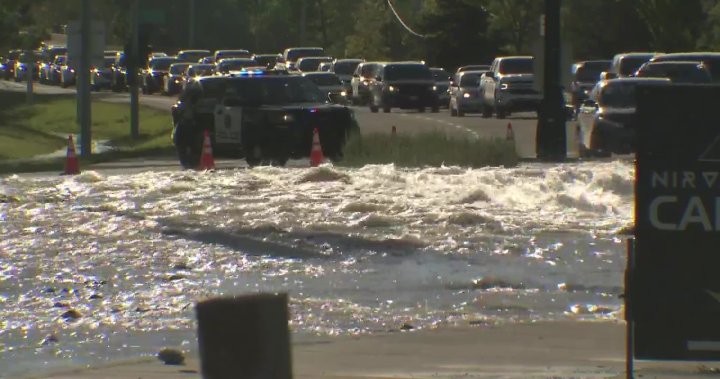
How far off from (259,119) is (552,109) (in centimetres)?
516

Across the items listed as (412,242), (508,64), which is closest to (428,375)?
(412,242)

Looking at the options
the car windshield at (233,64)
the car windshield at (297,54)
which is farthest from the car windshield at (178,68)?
the car windshield at (297,54)

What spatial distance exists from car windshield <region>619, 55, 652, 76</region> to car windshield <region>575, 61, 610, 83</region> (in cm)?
777

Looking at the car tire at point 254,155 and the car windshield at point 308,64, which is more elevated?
the car windshield at point 308,64

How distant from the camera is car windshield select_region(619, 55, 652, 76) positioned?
1449 inches

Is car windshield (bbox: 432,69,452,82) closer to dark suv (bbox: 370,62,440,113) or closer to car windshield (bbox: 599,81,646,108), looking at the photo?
dark suv (bbox: 370,62,440,113)

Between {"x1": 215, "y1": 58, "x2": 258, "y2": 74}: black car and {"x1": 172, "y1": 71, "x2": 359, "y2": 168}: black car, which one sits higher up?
{"x1": 215, "y1": 58, "x2": 258, "y2": 74}: black car

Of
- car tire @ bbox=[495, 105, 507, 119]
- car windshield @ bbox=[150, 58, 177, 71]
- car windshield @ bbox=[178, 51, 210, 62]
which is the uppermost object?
car windshield @ bbox=[178, 51, 210, 62]

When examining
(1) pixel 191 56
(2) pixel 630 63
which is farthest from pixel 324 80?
(1) pixel 191 56

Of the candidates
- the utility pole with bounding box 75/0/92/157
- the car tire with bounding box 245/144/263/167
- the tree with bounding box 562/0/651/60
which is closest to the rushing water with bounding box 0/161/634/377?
the car tire with bounding box 245/144/263/167

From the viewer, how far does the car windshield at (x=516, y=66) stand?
142 feet

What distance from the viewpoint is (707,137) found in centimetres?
712

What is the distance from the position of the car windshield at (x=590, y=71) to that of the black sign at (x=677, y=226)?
3822cm

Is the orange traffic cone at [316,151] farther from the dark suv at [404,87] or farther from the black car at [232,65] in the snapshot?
the black car at [232,65]
